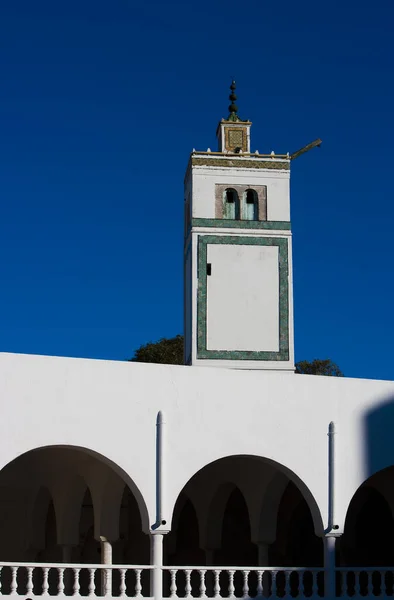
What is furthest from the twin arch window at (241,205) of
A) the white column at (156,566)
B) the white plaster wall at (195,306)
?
the white column at (156,566)

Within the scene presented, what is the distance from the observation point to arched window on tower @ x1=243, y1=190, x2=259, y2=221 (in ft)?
57.2

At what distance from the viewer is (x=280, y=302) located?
17.2 meters

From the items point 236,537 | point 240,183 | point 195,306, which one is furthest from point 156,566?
point 240,183

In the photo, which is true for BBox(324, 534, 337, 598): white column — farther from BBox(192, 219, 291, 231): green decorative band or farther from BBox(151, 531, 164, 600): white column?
BBox(192, 219, 291, 231): green decorative band

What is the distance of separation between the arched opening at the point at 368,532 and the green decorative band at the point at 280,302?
299 centimetres

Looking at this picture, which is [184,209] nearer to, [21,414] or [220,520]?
[220,520]

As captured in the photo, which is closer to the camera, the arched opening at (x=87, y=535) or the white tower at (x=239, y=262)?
the arched opening at (x=87, y=535)

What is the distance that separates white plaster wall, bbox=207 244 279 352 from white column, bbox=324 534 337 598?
5362 mm

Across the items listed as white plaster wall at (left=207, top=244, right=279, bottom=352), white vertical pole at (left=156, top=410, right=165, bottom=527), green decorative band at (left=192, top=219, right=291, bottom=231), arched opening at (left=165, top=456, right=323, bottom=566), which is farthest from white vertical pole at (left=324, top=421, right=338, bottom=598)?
green decorative band at (left=192, top=219, right=291, bottom=231)

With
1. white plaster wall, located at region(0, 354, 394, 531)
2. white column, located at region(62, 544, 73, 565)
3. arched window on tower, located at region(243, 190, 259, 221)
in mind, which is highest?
arched window on tower, located at region(243, 190, 259, 221)

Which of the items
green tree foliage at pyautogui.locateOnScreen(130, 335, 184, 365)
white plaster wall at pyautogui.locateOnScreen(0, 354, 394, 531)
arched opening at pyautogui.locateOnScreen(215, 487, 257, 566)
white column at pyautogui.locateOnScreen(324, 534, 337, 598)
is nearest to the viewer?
white plaster wall at pyautogui.locateOnScreen(0, 354, 394, 531)

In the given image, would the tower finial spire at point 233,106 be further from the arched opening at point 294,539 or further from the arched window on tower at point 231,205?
the arched opening at point 294,539

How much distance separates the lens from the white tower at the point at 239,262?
55.2 ft

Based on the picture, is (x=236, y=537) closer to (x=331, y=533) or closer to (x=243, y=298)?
(x=243, y=298)
